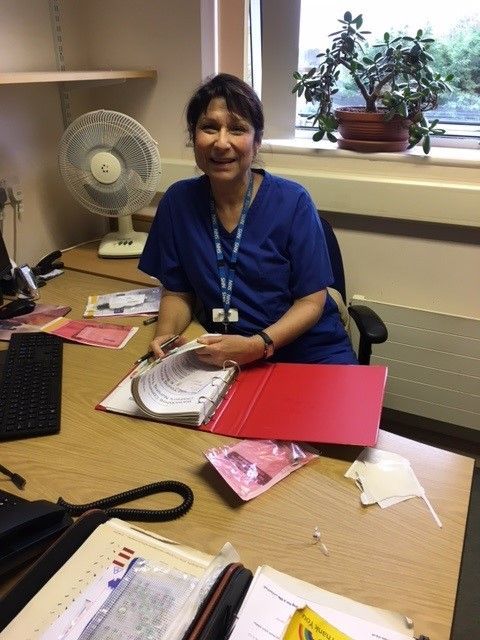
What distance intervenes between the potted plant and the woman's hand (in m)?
1.00

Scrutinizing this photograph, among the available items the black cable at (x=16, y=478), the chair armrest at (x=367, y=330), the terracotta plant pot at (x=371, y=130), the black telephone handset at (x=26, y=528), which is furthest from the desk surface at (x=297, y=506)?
the terracotta plant pot at (x=371, y=130)

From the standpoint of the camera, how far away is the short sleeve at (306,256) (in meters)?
1.41

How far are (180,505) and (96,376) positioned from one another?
1.56 feet

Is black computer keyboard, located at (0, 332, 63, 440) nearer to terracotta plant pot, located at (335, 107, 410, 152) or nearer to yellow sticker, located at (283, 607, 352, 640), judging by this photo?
yellow sticker, located at (283, 607, 352, 640)

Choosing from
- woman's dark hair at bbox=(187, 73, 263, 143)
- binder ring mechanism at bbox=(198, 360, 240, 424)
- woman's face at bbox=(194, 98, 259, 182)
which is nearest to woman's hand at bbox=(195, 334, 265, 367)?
binder ring mechanism at bbox=(198, 360, 240, 424)

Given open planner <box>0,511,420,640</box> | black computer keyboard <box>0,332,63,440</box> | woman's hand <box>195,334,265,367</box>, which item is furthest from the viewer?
woman's hand <box>195,334,265,367</box>

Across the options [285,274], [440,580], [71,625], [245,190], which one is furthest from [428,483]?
[245,190]

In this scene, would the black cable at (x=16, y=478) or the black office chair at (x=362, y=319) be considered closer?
the black cable at (x=16, y=478)

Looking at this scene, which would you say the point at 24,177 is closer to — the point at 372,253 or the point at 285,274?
the point at 285,274

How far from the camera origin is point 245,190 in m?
1.44

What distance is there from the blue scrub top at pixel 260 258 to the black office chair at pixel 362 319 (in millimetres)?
53

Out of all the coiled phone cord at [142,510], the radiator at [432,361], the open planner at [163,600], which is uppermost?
the open planner at [163,600]

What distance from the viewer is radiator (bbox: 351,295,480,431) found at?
5.96ft

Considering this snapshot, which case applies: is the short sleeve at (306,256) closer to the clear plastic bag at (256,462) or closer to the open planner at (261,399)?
the open planner at (261,399)
